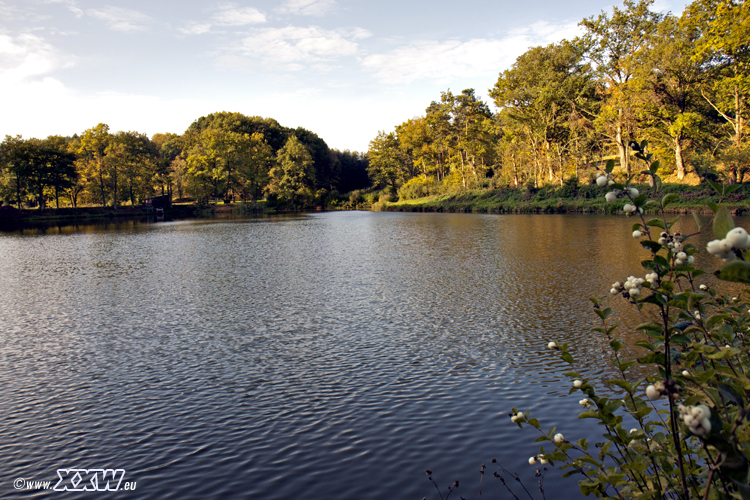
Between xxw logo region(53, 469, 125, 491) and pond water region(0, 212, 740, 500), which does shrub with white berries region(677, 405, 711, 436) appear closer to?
pond water region(0, 212, 740, 500)

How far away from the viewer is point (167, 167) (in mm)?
81312

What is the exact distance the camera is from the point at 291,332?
9.70 meters

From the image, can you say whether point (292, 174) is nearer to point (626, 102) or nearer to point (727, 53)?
point (626, 102)

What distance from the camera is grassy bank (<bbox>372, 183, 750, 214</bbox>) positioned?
3331 cm

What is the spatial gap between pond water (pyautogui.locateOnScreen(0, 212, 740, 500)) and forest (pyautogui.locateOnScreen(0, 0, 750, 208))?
4.06m

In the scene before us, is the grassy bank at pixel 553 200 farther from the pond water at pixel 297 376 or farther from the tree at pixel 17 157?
the tree at pixel 17 157

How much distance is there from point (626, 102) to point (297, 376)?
4338 cm

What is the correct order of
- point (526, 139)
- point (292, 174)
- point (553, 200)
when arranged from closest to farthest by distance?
point (553, 200) → point (526, 139) → point (292, 174)

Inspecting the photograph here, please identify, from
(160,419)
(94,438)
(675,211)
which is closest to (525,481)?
(160,419)

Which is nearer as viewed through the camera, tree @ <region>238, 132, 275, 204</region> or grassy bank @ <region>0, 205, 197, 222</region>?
grassy bank @ <region>0, 205, 197, 222</region>

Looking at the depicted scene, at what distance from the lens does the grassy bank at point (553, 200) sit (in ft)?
109

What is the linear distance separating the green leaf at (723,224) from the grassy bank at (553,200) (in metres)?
29.9

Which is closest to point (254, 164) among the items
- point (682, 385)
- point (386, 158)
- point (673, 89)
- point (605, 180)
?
point (386, 158)

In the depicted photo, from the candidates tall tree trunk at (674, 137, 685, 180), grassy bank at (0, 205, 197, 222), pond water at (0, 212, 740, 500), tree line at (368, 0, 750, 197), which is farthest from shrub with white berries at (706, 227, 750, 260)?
grassy bank at (0, 205, 197, 222)
